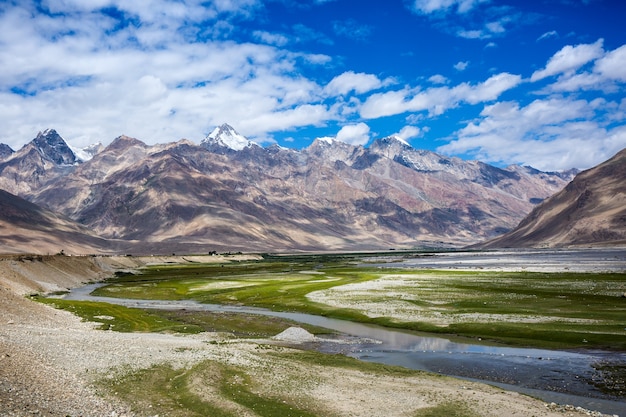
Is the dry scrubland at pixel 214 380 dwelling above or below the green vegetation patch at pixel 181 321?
above

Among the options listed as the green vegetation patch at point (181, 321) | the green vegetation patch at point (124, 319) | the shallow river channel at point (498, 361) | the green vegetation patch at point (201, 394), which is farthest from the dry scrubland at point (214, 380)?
the green vegetation patch at point (124, 319)

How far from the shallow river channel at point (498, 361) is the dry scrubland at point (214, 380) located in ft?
9.29

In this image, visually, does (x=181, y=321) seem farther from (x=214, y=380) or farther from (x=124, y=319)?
(x=214, y=380)

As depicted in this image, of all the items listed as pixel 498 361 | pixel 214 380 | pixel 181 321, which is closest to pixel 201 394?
pixel 214 380

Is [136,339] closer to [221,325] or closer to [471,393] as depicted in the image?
[221,325]

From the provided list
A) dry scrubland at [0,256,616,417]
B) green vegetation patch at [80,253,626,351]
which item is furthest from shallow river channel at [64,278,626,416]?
green vegetation patch at [80,253,626,351]

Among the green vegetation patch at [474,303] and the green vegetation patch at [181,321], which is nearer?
the green vegetation patch at [474,303]

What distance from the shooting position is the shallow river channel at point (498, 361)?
98.8ft

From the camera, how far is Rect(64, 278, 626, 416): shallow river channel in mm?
30106

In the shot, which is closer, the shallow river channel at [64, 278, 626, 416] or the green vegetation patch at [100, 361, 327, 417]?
A: the green vegetation patch at [100, 361, 327, 417]

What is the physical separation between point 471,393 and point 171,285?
101630 millimetres

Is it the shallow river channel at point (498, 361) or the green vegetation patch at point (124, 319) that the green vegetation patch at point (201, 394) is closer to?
the shallow river channel at point (498, 361)

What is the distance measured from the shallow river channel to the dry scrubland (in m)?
2.83

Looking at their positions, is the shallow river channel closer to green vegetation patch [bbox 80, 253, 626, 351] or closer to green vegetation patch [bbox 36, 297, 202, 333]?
green vegetation patch [bbox 80, 253, 626, 351]
